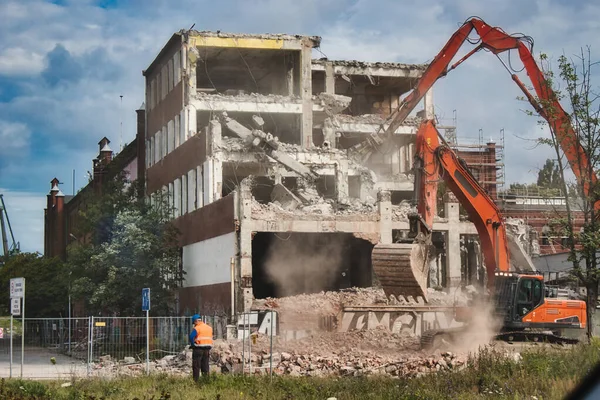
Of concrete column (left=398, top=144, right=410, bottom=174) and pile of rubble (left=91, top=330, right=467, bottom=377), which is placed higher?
concrete column (left=398, top=144, right=410, bottom=174)

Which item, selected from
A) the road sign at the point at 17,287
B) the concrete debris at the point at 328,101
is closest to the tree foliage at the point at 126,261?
the concrete debris at the point at 328,101

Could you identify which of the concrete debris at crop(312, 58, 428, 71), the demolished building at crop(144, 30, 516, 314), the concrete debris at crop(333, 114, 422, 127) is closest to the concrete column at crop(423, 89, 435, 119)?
the demolished building at crop(144, 30, 516, 314)

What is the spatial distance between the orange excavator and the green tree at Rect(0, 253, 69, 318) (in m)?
36.0

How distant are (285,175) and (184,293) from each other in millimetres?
8577

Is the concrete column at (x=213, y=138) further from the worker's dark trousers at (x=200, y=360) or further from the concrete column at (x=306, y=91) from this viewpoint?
the worker's dark trousers at (x=200, y=360)

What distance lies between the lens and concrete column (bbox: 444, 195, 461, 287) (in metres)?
44.7

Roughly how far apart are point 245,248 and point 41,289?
30.8 m

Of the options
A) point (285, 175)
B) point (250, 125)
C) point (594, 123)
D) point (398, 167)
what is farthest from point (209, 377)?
point (398, 167)

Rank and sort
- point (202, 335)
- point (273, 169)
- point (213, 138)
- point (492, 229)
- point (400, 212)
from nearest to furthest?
point (202, 335) < point (492, 229) < point (400, 212) < point (213, 138) < point (273, 169)

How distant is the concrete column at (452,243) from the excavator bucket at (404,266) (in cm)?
1502

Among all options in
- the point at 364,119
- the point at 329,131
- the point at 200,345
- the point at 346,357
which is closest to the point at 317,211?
the point at 329,131

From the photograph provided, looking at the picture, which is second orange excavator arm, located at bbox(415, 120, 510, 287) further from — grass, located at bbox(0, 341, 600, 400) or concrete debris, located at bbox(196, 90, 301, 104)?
concrete debris, located at bbox(196, 90, 301, 104)

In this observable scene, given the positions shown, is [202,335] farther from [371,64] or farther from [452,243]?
[371,64]

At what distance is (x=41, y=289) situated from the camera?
209 ft
